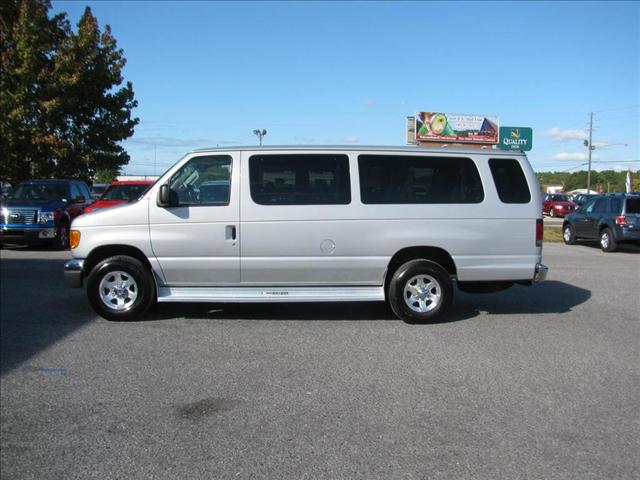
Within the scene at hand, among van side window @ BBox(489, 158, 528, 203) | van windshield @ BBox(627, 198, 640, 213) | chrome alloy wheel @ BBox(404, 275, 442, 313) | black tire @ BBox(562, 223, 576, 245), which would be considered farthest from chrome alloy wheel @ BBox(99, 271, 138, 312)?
black tire @ BBox(562, 223, 576, 245)

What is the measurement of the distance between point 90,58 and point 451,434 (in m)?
24.1

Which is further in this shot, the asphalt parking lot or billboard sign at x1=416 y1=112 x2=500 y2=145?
billboard sign at x1=416 y1=112 x2=500 y2=145

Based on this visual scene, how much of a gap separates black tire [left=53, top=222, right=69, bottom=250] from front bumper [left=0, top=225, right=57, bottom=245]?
290mm

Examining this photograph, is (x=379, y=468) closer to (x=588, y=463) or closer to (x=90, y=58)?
(x=588, y=463)

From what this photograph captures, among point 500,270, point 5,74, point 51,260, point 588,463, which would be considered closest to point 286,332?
point 500,270

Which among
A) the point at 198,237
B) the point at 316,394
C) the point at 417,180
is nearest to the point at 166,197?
the point at 198,237

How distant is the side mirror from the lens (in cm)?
678

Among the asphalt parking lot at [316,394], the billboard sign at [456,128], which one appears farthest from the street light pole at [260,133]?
the asphalt parking lot at [316,394]

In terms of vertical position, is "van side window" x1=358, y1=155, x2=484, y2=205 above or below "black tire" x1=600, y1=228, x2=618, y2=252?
above

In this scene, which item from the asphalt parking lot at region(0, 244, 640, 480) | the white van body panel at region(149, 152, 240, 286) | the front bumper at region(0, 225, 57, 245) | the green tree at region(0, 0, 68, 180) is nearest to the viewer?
the asphalt parking lot at region(0, 244, 640, 480)

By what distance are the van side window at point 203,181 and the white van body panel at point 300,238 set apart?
9 cm

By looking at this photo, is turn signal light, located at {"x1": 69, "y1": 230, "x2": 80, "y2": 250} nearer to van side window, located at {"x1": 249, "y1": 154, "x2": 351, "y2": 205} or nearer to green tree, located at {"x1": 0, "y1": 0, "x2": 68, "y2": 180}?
van side window, located at {"x1": 249, "y1": 154, "x2": 351, "y2": 205}

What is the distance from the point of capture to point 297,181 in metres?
6.98

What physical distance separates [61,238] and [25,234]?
92 cm
